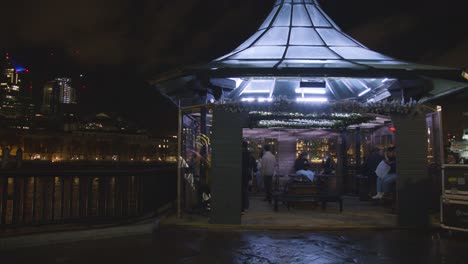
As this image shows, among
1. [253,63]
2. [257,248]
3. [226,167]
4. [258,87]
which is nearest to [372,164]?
[258,87]

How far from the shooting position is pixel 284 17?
14.8 metres

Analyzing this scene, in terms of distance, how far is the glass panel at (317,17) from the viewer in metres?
14.6

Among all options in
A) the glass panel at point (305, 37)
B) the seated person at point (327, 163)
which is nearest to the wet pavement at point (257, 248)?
the glass panel at point (305, 37)

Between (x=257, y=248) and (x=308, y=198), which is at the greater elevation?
(x=308, y=198)

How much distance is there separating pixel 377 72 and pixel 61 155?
131 metres

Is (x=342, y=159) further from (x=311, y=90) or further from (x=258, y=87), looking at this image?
(x=258, y=87)

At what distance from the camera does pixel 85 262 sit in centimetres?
763

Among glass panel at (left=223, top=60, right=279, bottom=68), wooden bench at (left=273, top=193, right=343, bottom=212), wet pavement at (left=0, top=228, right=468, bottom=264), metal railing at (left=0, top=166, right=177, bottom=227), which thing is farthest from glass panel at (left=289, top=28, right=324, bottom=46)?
wet pavement at (left=0, top=228, right=468, bottom=264)

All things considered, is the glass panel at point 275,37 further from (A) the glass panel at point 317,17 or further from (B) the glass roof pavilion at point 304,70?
(A) the glass panel at point 317,17

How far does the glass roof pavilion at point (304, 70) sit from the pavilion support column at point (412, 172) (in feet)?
4.00

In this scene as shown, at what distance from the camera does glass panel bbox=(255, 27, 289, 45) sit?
13714mm

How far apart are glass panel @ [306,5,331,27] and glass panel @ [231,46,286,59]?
216cm

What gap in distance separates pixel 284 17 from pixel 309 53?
8.47 ft

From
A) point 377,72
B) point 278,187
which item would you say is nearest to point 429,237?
point 377,72
